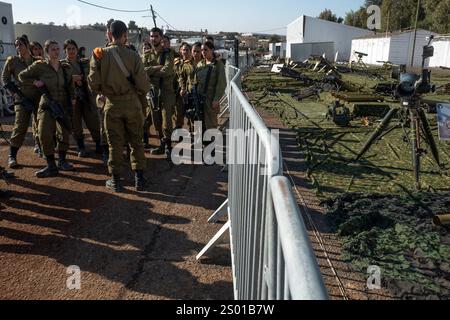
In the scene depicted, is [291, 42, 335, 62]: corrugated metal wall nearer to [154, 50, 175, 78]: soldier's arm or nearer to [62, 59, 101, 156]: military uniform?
[154, 50, 175, 78]: soldier's arm

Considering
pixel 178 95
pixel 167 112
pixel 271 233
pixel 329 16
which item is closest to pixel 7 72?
pixel 167 112

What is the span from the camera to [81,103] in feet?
22.3

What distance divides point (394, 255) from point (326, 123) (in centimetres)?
671

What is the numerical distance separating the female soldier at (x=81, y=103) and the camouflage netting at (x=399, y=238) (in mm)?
4408

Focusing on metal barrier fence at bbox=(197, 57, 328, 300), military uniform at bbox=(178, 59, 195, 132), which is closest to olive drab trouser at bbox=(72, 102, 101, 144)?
military uniform at bbox=(178, 59, 195, 132)

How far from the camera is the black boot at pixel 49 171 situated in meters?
5.79

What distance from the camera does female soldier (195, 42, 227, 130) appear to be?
6.60 m

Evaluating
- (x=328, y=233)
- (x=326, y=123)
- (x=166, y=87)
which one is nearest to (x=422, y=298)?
(x=328, y=233)

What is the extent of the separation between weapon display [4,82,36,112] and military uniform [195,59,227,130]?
8.94 feet

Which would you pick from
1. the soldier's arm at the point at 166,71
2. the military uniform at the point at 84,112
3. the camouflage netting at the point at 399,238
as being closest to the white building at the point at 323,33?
the soldier's arm at the point at 166,71

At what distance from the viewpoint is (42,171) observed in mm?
5805

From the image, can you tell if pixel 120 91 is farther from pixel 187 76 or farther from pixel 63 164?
pixel 187 76

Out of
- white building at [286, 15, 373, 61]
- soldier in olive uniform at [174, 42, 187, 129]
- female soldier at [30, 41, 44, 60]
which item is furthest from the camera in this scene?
white building at [286, 15, 373, 61]

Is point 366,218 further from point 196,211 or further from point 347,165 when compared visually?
point 347,165
